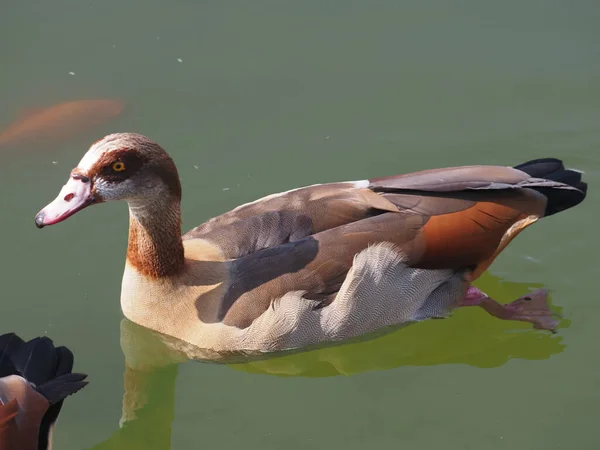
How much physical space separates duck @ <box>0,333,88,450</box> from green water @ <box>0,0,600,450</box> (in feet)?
2.33

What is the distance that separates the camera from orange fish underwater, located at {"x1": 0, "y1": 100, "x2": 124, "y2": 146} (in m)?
7.55

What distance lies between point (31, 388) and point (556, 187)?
3408mm

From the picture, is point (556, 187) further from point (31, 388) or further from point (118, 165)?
point (31, 388)

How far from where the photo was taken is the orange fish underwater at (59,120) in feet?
24.8

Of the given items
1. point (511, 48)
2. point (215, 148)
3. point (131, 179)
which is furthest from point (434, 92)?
point (131, 179)

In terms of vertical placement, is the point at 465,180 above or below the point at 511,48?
below

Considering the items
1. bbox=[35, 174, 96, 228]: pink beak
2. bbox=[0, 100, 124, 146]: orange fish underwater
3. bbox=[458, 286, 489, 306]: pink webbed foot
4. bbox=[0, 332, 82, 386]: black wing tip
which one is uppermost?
bbox=[0, 100, 124, 146]: orange fish underwater

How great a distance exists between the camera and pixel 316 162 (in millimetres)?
7406

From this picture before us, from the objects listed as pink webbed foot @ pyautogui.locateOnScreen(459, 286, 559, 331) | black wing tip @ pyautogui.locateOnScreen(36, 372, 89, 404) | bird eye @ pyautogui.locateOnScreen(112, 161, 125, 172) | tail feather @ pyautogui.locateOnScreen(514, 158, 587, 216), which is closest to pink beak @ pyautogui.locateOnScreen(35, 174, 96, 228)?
bird eye @ pyautogui.locateOnScreen(112, 161, 125, 172)

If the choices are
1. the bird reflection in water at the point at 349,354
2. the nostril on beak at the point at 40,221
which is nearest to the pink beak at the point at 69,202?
the nostril on beak at the point at 40,221

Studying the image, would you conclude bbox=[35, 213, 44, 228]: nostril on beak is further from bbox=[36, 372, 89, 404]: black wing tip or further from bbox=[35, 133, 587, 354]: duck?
bbox=[36, 372, 89, 404]: black wing tip

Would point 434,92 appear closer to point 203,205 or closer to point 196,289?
point 203,205

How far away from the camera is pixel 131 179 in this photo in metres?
5.52

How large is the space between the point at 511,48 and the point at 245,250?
3488 millimetres
